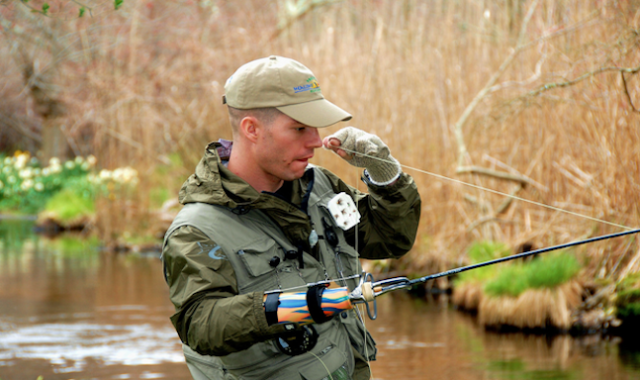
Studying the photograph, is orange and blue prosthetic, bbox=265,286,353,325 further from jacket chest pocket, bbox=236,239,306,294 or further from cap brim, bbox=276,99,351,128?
cap brim, bbox=276,99,351,128

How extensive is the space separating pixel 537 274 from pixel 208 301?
4.95 meters

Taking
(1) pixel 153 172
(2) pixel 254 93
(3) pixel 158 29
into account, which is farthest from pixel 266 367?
(3) pixel 158 29

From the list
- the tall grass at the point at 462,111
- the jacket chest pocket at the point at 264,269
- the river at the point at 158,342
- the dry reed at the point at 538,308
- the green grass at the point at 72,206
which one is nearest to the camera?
the jacket chest pocket at the point at 264,269

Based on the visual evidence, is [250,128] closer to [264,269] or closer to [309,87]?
[309,87]

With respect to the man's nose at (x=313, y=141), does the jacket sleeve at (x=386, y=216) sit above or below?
below

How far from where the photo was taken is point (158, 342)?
679cm

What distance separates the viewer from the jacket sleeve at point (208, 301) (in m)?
2.16

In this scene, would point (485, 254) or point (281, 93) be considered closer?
point (281, 93)

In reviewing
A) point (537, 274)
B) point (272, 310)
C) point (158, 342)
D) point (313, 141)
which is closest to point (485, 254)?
point (537, 274)

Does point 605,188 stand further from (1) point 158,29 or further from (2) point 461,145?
(1) point 158,29

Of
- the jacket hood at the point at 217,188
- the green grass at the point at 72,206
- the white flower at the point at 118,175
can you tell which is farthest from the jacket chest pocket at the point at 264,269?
the green grass at the point at 72,206

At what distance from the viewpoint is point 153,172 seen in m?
13.8

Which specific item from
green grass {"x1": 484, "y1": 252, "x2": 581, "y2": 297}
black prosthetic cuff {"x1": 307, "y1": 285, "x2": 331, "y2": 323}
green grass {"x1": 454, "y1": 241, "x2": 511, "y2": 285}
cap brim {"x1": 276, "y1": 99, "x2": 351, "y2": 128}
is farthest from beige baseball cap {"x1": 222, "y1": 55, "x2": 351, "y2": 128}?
green grass {"x1": 454, "y1": 241, "x2": 511, "y2": 285}

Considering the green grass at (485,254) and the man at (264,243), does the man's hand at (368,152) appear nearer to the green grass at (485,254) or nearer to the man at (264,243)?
the man at (264,243)
